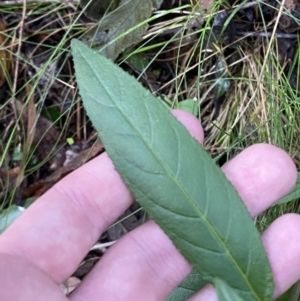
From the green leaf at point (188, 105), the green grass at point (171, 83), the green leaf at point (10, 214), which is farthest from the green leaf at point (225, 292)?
the green leaf at point (10, 214)

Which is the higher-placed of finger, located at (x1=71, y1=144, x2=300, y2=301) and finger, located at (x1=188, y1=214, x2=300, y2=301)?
finger, located at (x1=71, y1=144, x2=300, y2=301)

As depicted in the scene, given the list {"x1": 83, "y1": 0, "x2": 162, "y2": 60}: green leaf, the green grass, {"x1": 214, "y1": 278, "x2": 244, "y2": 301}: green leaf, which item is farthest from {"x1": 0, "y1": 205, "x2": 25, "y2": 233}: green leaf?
{"x1": 214, "y1": 278, "x2": 244, "y2": 301}: green leaf

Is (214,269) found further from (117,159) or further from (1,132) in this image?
(1,132)

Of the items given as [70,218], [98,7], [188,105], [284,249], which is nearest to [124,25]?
[98,7]

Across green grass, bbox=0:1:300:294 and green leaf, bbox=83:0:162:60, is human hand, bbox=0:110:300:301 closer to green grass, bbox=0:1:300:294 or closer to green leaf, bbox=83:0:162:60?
green grass, bbox=0:1:300:294

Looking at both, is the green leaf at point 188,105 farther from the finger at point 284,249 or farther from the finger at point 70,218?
the finger at point 284,249

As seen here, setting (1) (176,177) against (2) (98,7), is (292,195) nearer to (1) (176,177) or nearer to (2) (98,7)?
(1) (176,177)
